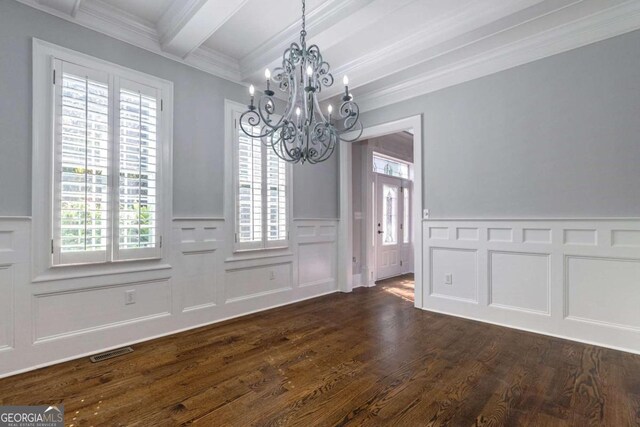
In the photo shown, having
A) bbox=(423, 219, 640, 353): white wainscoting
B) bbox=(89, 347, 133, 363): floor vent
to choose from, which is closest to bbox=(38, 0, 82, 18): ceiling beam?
bbox=(89, 347, 133, 363): floor vent

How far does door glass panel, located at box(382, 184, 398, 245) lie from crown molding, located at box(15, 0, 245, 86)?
3.86 m

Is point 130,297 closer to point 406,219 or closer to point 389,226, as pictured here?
point 389,226

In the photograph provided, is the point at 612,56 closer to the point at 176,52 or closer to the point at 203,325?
the point at 176,52

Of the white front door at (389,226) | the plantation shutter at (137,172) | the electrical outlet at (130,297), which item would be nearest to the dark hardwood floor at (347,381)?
the electrical outlet at (130,297)

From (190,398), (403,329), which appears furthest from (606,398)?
(190,398)

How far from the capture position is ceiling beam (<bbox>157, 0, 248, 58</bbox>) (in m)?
2.53

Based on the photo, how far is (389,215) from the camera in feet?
20.4

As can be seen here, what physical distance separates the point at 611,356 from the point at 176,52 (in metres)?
5.00

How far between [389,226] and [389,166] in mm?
1256

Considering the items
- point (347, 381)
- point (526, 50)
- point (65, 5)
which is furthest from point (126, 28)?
point (526, 50)

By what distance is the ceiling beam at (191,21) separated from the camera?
2.53 metres

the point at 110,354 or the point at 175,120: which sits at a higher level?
the point at 175,120

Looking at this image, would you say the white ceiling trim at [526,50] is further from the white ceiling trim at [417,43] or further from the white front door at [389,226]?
the white front door at [389,226]

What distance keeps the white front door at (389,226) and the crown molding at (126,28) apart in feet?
11.7
